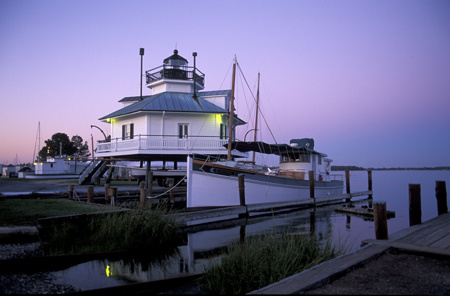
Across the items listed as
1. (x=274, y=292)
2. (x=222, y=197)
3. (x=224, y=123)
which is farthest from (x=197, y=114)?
(x=274, y=292)

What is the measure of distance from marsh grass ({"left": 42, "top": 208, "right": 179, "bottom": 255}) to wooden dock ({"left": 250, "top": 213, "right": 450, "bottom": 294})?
6.40 meters

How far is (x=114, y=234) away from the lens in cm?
1080

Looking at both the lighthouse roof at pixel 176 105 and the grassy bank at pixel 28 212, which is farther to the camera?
the lighthouse roof at pixel 176 105

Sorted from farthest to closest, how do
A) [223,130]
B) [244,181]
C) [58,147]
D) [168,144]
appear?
[58,147], [223,130], [168,144], [244,181]

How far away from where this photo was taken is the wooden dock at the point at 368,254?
4.95 m

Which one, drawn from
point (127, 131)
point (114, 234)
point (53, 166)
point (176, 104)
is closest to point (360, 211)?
point (176, 104)

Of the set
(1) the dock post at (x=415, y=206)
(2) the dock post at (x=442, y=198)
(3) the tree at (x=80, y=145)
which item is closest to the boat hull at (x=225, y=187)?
(1) the dock post at (x=415, y=206)

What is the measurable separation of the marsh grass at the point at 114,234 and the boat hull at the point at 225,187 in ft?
19.1

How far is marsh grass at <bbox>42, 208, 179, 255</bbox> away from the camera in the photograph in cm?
1022

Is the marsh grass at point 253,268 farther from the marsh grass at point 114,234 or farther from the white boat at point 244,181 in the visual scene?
the white boat at point 244,181

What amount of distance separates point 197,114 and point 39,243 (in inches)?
671

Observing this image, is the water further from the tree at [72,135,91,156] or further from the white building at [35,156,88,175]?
the tree at [72,135,91,156]

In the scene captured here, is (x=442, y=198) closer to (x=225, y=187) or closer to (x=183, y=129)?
(x=225, y=187)

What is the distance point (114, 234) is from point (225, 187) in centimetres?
866
